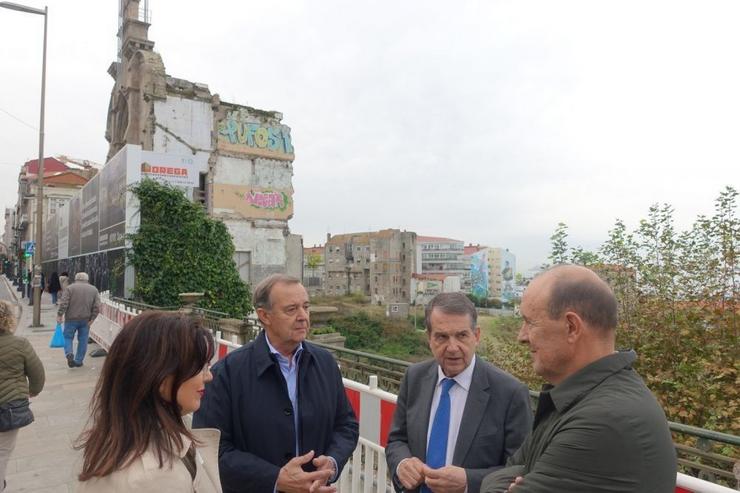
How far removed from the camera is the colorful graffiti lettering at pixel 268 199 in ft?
80.3

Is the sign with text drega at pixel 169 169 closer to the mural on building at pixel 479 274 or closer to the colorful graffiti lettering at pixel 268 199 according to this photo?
the colorful graffiti lettering at pixel 268 199

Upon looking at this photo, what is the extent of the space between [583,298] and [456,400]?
113 centimetres

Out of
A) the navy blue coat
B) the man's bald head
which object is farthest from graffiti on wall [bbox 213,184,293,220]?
the man's bald head

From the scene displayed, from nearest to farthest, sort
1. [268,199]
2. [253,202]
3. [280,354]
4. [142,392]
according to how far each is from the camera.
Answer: [142,392] → [280,354] → [253,202] → [268,199]

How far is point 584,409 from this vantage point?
1.38 metres

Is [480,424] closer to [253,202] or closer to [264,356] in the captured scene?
[264,356]

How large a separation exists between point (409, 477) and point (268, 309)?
1.19 m

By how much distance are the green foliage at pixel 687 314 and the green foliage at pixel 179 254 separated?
536 inches

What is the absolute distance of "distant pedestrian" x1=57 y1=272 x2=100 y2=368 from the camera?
937 cm

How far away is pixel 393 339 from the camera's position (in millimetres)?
37844

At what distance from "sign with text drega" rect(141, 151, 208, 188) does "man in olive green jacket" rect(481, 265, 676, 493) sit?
50.6ft

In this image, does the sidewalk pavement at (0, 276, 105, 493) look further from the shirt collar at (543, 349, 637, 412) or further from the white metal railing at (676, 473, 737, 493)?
the white metal railing at (676, 473, 737, 493)

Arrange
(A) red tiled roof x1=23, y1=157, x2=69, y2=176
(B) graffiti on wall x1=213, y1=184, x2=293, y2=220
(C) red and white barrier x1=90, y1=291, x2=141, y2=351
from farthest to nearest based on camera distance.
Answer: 1. (A) red tiled roof x1=23, y1=157, x2=69, y2=176
2. (B) graffiti on wall x1=213, y1=184, x2=293, y2=220
3. (C) red and white barrier x1=90, y1=291, x2=141, y2=351

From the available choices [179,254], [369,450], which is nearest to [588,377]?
[369,450]
